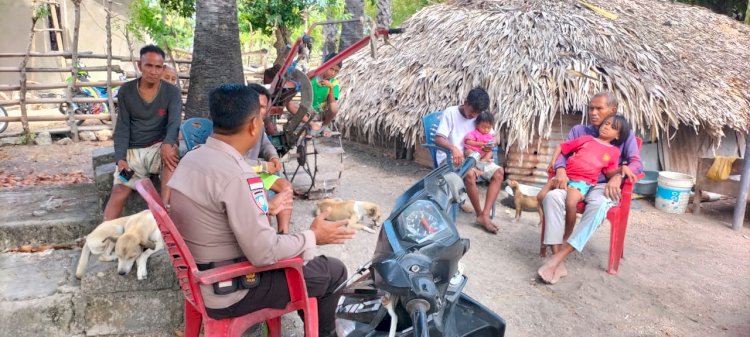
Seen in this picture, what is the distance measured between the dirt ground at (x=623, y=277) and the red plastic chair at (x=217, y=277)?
169 cm

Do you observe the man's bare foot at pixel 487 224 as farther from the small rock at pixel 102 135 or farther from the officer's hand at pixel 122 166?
the small rock at pixel 102 135

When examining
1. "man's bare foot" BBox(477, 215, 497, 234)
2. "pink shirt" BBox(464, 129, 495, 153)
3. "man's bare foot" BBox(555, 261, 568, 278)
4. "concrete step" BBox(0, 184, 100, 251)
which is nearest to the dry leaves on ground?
"concrete step" BBox(0, 184, 100, 251)

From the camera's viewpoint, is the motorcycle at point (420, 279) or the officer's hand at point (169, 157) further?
the officer's hand at point (169, 157)

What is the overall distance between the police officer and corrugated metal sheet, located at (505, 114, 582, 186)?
542cm

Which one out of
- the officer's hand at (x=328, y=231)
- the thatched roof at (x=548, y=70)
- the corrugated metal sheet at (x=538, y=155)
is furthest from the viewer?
the corrugated metal sheet at (x=538, y=155)

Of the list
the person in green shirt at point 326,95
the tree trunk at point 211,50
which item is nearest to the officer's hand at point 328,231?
the tree trunk at point 211,50

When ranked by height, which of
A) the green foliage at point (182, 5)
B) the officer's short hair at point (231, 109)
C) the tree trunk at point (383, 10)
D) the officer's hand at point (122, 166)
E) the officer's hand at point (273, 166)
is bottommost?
the officer's hand at point (122, 166)

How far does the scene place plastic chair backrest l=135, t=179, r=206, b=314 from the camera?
Answer: 6.86 feet

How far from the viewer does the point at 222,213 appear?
7.02 feet

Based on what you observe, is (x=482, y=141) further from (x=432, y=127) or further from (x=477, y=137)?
(x=432, y=127)

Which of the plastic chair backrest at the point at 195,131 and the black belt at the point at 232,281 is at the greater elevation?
the plastic chair backrest at the point at 195,131

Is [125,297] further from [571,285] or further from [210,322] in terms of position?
[571,285]

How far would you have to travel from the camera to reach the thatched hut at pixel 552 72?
22.5 feet

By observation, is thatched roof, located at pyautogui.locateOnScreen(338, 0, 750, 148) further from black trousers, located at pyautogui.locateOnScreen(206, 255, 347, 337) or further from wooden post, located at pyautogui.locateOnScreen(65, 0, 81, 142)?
wooden post, located at pyautogui.locateOnScreen(65, 0, 81, 142)
